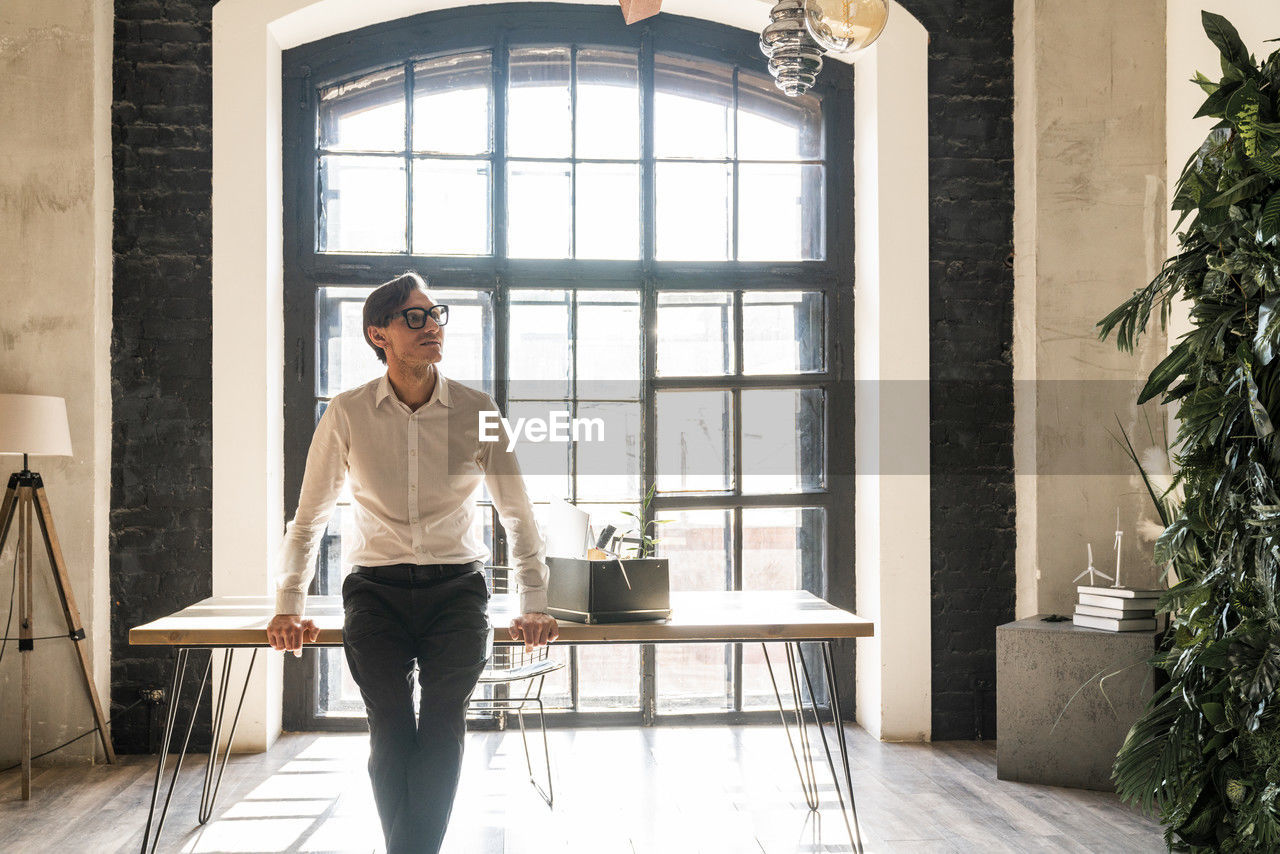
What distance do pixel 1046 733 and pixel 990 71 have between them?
121 inches

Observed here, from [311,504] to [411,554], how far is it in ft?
1.17

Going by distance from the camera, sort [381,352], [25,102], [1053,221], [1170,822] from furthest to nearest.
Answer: [1053,221] < [25,102] < [1170,822] < [381,352]

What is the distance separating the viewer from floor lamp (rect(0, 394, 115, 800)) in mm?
3990

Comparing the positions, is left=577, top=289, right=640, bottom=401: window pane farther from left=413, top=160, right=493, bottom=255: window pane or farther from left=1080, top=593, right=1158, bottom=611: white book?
left=1080, top=593, right=1158, bottom=611: white book

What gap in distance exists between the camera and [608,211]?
203 inches

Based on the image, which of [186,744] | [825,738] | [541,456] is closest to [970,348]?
[541,456]

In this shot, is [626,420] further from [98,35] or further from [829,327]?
[98,35]

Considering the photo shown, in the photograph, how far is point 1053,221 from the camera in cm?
472

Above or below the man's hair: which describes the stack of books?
below

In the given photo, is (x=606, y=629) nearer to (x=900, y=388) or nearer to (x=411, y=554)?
(x=411, y=554)

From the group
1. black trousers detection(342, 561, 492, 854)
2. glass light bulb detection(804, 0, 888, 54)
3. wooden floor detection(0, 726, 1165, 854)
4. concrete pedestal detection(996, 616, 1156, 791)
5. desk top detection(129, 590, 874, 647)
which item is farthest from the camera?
concrete pedestal detection(996, 616, 1156, 791)

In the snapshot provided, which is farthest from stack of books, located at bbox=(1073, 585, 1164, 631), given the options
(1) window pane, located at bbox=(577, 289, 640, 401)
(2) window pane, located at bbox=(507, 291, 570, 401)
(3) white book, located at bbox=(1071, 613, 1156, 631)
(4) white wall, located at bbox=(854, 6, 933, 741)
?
(2) window pane, located at bbox=(507, 291, 570, 401)

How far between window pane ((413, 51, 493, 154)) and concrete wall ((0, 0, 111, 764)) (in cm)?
143

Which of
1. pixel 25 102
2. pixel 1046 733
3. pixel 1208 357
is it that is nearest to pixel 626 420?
pixel 1046 733
